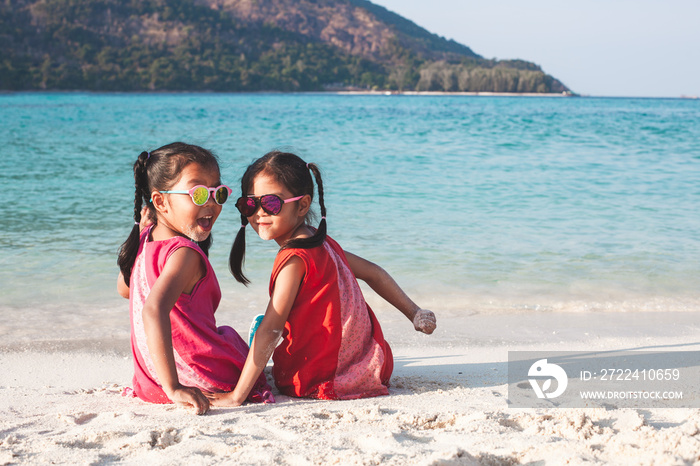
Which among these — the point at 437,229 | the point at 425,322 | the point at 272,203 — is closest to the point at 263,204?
the point at 272,203

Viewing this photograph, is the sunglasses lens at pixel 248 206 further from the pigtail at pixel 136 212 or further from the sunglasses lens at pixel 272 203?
the pigtail at pixel 136 212

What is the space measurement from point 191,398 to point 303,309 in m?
0.49

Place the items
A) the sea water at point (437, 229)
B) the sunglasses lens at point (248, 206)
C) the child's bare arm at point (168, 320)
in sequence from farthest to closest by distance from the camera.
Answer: the sea water at point (437, 229) → the sunglasses lens at point (248, 206) → the child's bare arm at point (168, 320)

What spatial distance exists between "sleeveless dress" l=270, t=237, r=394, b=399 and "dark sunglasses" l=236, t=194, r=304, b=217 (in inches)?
6.3

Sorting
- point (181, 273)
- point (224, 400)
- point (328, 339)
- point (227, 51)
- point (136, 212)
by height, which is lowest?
point (224, 400)

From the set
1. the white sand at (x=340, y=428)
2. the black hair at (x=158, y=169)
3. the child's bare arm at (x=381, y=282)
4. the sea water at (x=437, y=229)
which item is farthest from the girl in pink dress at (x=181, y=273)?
the child's bare arm at (x=381, y=282)

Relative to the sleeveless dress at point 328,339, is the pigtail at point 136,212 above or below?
above

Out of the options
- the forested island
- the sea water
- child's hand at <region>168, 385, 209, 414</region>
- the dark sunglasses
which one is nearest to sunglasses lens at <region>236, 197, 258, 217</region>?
the dark sunglasses

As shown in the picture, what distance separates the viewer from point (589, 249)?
18.3 ft

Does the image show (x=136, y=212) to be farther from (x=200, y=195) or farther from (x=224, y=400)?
(x=224, y=400)

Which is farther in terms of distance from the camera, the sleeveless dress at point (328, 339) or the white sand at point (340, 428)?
the sleeveless dress at point (328, 339)

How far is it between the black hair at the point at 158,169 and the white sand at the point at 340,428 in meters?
0.58

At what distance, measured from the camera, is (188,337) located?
2223mm

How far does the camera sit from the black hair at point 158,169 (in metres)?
2.21
